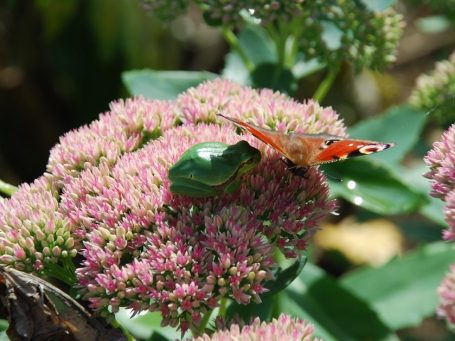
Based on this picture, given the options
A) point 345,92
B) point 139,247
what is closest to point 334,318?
point 139,247

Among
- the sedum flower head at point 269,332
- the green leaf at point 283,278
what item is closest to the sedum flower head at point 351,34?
the green leaf at point 283,278

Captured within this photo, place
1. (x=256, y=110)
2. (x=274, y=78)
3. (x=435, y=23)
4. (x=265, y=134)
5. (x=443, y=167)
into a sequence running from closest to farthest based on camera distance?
(x=265, y=134) < (x=443, y=167) < (x=256, y=110) < (x=274, y=78) < (x=435, y=23)

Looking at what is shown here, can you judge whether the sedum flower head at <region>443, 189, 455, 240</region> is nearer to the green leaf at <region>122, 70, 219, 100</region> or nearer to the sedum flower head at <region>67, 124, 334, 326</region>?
the sedum flower head at <region>67, 124, 334, 326</region>

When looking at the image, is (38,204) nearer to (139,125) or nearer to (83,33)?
(139,125)

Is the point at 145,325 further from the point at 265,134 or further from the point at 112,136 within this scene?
the point at 265,134

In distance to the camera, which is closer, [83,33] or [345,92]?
[83,33]

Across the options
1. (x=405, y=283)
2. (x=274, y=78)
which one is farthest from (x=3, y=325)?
(x=405, y=283)
